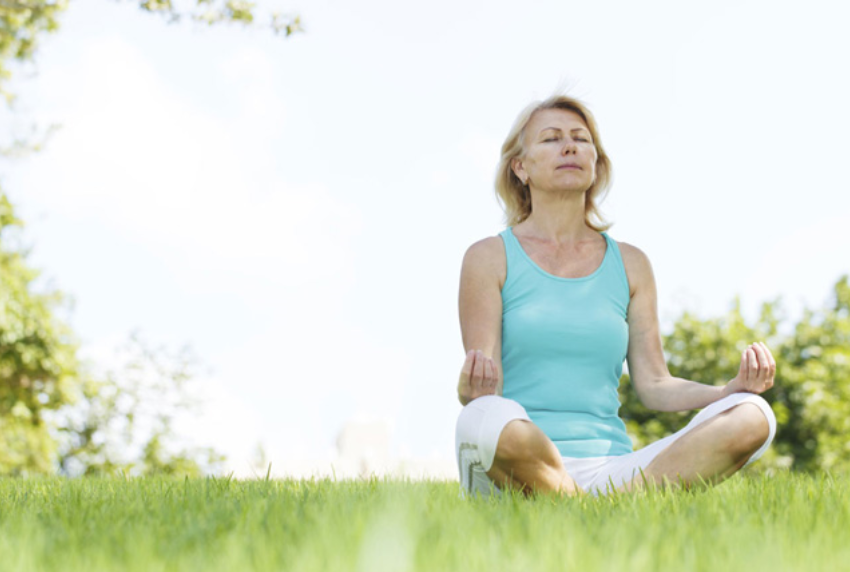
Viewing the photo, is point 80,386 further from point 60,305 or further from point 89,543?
point 89,543

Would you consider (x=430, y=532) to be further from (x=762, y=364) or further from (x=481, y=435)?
(x=762, y=364)

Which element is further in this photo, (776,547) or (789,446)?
(789,446)

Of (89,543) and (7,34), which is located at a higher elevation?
(7,34)

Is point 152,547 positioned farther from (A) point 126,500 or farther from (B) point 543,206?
(B) point 543,206

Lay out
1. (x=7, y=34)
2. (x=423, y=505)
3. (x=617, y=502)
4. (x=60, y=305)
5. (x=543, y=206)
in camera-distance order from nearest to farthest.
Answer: (x=423, y=505)
(x=617, y=502)
(x=543, y=206)
(x=7, y=34)
(x=60, y=305)

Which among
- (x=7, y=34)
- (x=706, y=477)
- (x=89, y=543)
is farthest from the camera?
(x=7, y=34)

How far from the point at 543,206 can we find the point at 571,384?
903mm

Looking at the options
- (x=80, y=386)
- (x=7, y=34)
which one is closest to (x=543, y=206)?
(x=7, y=34)

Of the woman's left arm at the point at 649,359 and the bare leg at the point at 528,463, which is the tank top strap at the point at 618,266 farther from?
the bare leg at the point at 528,463

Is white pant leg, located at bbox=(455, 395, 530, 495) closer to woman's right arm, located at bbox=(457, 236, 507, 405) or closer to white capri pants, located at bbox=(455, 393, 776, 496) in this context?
white capri pants, located at bbox=(455, 393, 776, 496)

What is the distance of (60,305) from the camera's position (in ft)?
35.0

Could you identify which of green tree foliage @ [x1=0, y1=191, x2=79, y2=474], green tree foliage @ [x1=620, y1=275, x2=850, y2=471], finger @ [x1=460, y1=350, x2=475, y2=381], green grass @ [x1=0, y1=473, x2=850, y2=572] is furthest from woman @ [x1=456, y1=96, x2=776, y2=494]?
green tree foliage @ [x1=0, y1=191, x2=79, y2=474]

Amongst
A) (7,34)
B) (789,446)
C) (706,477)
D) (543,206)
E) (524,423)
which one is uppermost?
(7,34)

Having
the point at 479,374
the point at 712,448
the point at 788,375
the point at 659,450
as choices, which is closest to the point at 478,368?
the point at 479,374
